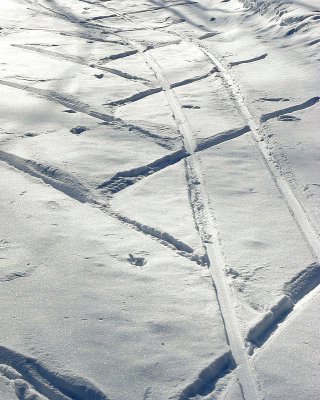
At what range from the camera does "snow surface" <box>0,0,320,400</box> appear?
10.5 ft

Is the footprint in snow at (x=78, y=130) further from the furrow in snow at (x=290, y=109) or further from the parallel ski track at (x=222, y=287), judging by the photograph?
the furrow in snow at (x=290, y=109)

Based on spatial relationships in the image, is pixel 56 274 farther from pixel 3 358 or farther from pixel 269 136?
pixel 269 136

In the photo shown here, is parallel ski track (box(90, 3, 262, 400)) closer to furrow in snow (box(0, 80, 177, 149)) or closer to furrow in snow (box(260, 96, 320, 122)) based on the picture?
furrow in snow (box(0, 80, 177, 149))

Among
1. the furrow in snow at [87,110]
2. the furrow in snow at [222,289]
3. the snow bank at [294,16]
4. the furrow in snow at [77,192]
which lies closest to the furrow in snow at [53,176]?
the furrow in snow at [77,192]

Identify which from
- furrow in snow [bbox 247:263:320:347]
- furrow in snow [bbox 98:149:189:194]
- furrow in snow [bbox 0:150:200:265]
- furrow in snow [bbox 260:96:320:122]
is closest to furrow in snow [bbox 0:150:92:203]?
furrow in snow [bbox 0:150:200:265]

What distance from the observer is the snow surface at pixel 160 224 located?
320cm

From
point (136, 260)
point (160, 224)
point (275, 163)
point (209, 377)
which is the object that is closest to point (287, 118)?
point (275, 163)

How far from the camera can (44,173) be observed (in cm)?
502

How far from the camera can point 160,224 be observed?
14.4 ft

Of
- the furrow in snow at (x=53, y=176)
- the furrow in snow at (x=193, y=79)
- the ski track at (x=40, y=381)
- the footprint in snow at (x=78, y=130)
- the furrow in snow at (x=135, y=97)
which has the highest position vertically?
the ski track at (x=40, y=381)

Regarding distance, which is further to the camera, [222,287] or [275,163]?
[275,163]

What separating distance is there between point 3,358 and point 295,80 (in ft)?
16.9

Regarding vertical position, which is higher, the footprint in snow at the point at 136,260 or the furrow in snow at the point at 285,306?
the furrow in snow at the point at 285,306

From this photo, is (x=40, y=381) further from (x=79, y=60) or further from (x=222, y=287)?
(x=79, y=60)
